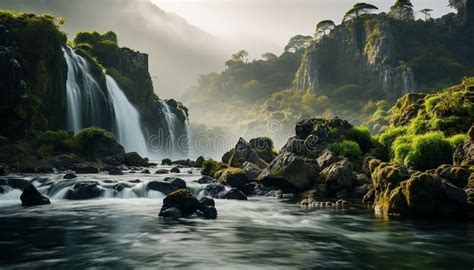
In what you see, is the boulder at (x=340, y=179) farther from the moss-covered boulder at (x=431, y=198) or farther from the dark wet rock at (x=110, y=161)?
the dark wet rock at (x=110, y=161)

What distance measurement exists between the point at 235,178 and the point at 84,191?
964cm

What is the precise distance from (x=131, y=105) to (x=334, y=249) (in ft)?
229

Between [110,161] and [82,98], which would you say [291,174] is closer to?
[110,161]

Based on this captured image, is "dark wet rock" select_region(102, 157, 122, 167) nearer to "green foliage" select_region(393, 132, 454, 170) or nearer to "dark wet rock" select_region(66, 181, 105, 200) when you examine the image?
"dark wet rock" select_region(66, 181, 105, 200)

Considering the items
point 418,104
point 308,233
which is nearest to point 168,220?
point 308,233

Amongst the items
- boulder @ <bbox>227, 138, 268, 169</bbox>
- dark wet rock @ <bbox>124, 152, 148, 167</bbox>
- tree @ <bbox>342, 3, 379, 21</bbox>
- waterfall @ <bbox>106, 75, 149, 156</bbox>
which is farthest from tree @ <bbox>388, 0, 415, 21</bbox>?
boulder @ <bbox>227, 138, 268, 169</bbox>

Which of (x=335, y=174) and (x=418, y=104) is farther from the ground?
(x=418, y=104)

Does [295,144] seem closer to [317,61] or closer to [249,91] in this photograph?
[317,61]

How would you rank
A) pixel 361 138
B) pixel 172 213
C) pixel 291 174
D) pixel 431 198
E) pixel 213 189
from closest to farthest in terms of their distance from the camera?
pixel 431 198
pixel 172 213
pixel 213 189
pixel 291 174
pixel 361 138

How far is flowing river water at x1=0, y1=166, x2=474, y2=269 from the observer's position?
948 centimetres

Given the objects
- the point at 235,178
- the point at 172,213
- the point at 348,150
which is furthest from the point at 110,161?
the point at 172,213

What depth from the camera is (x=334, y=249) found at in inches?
429

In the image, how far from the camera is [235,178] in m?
26.5

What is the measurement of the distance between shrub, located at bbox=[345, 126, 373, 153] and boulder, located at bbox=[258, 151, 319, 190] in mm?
7944
